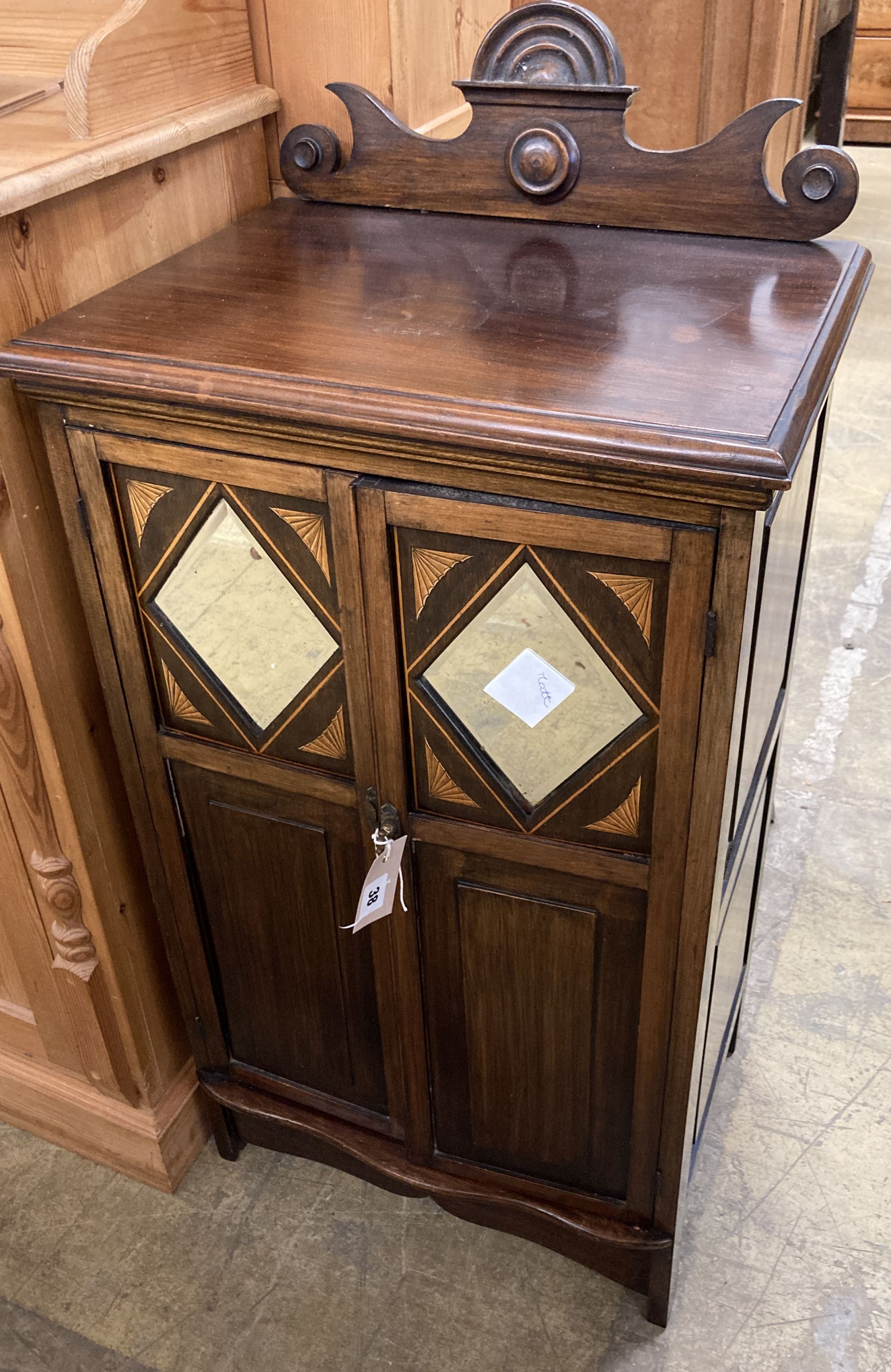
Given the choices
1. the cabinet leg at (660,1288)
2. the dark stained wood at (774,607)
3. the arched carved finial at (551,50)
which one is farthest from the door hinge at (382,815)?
the arched carved finial at (551,50)

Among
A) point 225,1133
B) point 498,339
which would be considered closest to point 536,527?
point 498,339

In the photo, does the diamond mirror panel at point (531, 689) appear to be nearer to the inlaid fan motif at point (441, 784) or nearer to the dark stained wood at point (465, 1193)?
the inlaid fan motif at point (441, 784)

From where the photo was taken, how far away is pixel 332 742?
140 cm

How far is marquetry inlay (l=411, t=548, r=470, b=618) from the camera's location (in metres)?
1.20

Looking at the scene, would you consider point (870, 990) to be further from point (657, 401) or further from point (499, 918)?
point (657, 401)

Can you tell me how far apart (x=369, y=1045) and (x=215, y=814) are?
0.43 m

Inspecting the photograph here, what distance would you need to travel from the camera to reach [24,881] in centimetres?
176

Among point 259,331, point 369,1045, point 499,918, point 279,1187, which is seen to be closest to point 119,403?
point 259,331

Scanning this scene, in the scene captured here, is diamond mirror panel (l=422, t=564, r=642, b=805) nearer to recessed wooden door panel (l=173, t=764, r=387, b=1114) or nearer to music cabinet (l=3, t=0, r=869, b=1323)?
music cabinet (l=3, t=0, r=869, b=1323)

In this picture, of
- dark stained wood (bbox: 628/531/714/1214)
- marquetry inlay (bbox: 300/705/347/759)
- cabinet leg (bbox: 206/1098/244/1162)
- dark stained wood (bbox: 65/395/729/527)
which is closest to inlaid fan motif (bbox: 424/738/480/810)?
marquetry inlay (bbox: 300/705/347/759)

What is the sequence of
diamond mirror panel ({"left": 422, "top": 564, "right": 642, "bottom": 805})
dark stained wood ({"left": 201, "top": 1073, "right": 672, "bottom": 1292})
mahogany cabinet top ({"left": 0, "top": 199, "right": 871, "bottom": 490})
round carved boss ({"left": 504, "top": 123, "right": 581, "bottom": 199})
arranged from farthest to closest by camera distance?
dark stained wood ({"left": 201, "top": 1073, "right": 672, "bottom": 1292})
round carved boss ({"left": 504, "top": 123, "right": 581, "bottom": 199})
diamond mirror panel ({"left": 422, "top": 564, "right": 642, "bottom": 805})
mahogany cabinet top ({"left": 0, "top": 199, "right": 871, "bottom": 490})

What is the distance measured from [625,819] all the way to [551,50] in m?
0.94

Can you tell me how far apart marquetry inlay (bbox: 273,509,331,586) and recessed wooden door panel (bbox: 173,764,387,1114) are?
1.15 feet

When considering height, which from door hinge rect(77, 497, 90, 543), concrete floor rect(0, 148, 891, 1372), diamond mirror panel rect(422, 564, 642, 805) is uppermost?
door hinge rect(77, 497, 90, 543)
